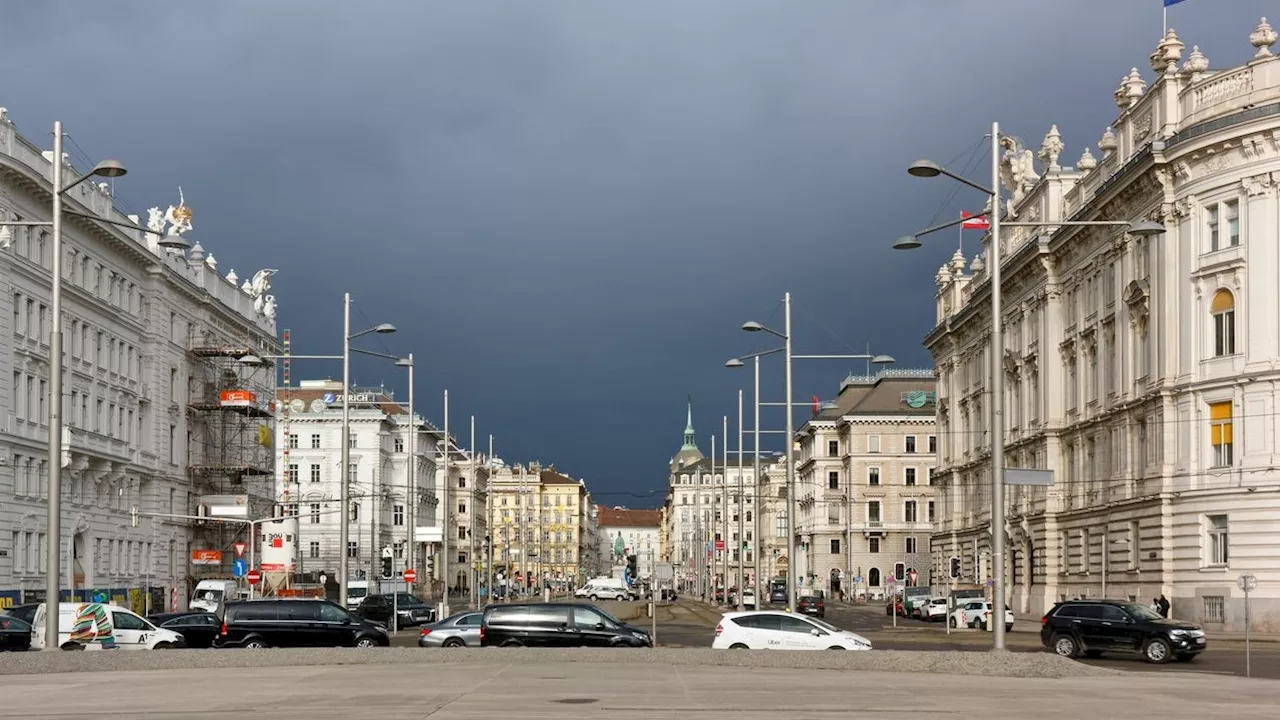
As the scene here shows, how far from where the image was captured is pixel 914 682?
2922cm

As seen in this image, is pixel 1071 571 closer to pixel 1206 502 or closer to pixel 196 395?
pixel 1206 502

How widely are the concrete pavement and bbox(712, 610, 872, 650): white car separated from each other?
549 cm

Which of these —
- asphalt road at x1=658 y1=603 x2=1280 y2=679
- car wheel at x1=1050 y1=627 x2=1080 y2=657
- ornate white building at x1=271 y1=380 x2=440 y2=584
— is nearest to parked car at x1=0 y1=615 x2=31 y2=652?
asphalt road at x1=658 y1=603 x2=1280 y2=679

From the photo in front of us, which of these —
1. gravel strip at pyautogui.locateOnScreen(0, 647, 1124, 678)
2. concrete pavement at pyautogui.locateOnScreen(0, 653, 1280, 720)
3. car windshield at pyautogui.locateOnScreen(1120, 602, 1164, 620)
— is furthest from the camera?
car windshield at pyautogui.locateOnScreen(1120, 602, 1164, 620)

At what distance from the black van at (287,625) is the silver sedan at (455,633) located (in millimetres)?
2839

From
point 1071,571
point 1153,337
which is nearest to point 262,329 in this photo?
point 1071,571

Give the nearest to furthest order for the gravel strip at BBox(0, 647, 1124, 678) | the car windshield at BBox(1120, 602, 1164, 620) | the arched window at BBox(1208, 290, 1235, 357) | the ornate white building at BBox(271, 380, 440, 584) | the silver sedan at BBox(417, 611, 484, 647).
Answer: the gravel strip at BBox(0, 647, 1124, 678), the car windshield at BBox(1120, 602, 1164, 620), the silver sedan at BBox(417, 611, 484, 647), the arched window at BBox(1208, 290, 1235, 357), the ornate white building at BBox(271, 380, 440, 584)

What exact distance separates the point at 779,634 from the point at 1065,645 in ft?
33.5

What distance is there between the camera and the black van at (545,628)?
38.3 meters

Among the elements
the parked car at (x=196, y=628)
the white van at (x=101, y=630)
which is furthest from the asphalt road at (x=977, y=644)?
the white van at (x=101, y=630)

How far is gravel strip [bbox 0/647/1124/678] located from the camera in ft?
101

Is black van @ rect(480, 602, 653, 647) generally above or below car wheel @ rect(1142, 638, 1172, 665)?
above

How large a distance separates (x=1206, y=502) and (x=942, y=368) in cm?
5318

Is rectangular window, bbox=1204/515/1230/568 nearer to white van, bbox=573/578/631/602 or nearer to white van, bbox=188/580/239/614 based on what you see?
white van, bbox=188/580/239/614
